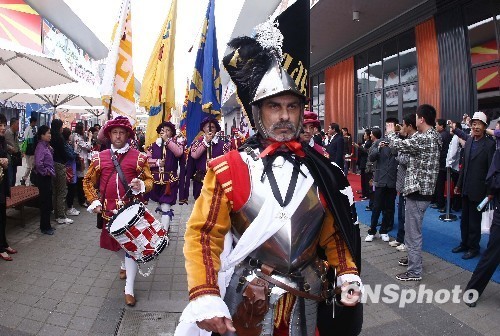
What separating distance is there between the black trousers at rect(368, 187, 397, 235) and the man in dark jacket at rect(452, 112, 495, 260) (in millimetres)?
1178

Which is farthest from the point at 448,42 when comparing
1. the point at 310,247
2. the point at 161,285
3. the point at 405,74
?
the point at 310,247

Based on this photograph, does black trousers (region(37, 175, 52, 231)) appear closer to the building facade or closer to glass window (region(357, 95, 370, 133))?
the building facade

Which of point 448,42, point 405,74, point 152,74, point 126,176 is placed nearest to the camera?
point 126,176

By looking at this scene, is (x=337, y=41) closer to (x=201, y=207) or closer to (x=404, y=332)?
(x=404, y=332)

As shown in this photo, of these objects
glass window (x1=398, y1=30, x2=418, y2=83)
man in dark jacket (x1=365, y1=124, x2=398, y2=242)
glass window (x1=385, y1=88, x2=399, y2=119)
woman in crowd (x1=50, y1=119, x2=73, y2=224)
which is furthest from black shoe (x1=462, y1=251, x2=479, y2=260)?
glass window (x1=385, y1=88, x2=399, y2=119)

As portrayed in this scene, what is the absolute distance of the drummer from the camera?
4215mm

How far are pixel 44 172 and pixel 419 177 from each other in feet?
19.6

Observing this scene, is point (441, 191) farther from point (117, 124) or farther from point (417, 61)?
point (117, 124)

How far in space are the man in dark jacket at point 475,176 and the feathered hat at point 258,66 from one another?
4425mm

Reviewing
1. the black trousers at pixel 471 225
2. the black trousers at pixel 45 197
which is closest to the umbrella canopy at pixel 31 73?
the black trousers at pixel 45 197

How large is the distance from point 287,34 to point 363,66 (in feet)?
41.2

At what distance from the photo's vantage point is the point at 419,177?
4660 mm

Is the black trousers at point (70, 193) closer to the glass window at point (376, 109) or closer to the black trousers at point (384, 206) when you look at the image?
the black trousers at point (384, 206)

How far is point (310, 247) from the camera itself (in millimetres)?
1903
